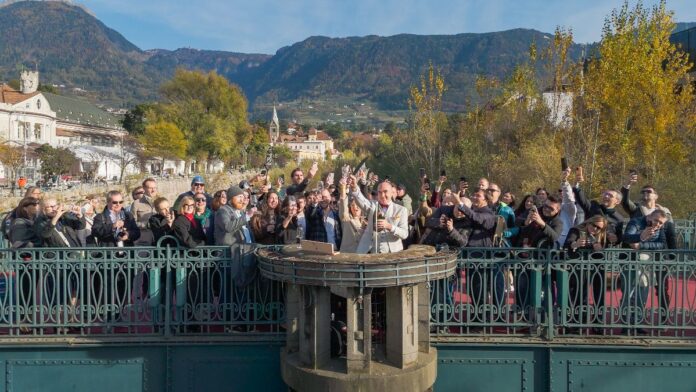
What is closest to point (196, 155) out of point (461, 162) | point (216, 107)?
point (216, 107)

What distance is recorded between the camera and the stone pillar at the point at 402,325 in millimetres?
5480

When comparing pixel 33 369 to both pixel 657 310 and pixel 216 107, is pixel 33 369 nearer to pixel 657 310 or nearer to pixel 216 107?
pixel 657 310

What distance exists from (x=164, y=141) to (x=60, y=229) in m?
56.0

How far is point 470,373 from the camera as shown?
6371 millimetres

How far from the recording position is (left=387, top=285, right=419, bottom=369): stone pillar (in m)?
5.48

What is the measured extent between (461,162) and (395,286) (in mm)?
22099

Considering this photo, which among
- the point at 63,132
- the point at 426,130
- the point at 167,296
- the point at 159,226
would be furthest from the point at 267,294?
the point at 63,132

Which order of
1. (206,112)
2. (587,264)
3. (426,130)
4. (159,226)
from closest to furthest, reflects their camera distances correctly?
(587,264)
(159,226)
(426,130)
(206,112)

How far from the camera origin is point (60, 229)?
23.6ft

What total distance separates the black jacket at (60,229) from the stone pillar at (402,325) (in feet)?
13.4

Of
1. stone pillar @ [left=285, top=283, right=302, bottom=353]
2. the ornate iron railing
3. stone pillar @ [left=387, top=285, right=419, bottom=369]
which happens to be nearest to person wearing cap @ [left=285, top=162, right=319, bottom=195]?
the ornate iron railing

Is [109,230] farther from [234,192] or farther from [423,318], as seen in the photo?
[423,318]

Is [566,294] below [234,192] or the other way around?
below

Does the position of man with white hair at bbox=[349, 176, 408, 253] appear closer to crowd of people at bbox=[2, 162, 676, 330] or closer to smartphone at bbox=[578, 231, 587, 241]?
crowd of people at bbox=[2, 162, 676, 330]
